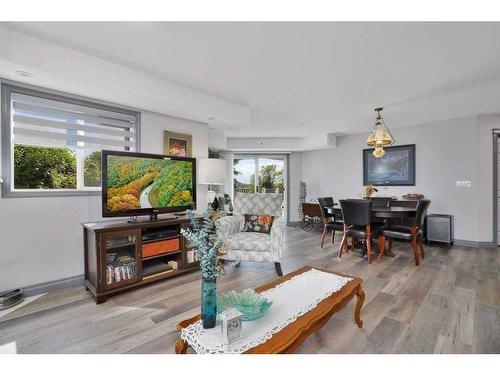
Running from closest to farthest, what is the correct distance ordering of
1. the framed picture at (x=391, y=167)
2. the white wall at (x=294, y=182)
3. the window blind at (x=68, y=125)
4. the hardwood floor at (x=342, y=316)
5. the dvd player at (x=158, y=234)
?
the hardwood floor at (x=342, y=316), the window blind at (x=68, y=125), the dvd player at (x=158, y=234), the framed picture at (x=391, y=167), the white wall at (x=294, y=182)

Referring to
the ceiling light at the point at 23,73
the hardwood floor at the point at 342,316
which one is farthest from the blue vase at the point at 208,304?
the ceiling light at the point at 23,73

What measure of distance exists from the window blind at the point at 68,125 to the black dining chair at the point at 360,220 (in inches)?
125

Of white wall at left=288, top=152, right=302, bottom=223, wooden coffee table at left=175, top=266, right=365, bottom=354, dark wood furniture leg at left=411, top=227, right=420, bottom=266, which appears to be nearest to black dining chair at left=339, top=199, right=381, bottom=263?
dark wood furniture leg at left=411, top=227, right=420, bottom=266

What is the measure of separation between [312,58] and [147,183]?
7.33 feet

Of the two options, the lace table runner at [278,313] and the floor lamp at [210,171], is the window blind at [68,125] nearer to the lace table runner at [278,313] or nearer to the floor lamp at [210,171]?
the floor lamp at [210,171]

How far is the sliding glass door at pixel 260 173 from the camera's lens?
6.84 meters

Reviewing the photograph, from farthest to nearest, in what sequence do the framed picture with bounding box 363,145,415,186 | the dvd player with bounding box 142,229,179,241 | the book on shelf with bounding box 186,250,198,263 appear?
1. the framed picture with bounding box 363,145,415,186
2. the book on shelf with bounding box 186,250,198,263
3. the dvd player with bounding box 142,229,179,241

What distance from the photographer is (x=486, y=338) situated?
1.70m

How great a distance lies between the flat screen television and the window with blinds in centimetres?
51

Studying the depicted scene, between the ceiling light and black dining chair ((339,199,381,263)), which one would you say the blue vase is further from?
black dining chair ((339,199,381,263))

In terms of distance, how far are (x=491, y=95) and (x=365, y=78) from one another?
2.07m

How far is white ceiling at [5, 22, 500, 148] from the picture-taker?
185cm
